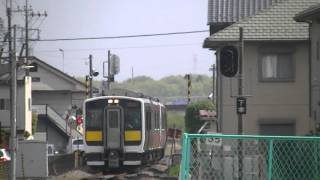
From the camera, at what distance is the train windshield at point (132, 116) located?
96.8ft

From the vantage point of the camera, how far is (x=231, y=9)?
34844mm

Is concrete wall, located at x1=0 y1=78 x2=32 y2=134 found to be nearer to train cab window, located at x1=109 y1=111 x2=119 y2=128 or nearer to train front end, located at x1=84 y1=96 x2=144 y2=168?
train front end, located at x1=84 y1=96 x2=144 y2=168

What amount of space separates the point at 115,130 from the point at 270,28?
7540 mm

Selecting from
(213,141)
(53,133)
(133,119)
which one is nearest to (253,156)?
(213,141)

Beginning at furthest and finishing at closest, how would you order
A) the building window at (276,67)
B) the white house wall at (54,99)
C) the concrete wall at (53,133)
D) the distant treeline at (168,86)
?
the distant treeline at (168,86)
the white house wall at (54,99)
the concrete wall at (53,133)
the building window at (276,67)

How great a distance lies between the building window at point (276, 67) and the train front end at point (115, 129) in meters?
5.26

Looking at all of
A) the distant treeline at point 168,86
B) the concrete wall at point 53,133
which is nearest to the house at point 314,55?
the concrete wall at point 53,133

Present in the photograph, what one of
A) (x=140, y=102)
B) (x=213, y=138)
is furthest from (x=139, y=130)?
(x=213, y=138)

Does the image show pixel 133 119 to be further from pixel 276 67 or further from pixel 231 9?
pixel 231 9

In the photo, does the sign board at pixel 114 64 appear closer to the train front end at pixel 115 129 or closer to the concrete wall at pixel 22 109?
the concrete wall at pixel 22 109

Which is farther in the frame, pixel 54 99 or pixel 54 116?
pixel 54 99

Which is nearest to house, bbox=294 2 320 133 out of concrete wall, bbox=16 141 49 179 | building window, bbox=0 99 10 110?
concrete wall, bbox=16 141 49 179

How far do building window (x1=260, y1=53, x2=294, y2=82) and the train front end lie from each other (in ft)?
17.3

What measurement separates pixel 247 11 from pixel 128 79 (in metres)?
132
